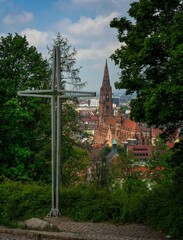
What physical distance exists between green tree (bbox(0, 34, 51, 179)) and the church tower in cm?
11362

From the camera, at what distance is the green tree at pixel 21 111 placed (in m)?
22.3

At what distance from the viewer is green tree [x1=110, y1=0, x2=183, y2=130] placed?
10172 mm

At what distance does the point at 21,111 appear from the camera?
2239 cm

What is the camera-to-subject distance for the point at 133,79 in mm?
11844

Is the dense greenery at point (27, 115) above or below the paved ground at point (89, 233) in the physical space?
above

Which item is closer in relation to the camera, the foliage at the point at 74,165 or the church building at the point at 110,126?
the foliage at the point at 74,165

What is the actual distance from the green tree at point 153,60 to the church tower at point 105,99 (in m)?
126

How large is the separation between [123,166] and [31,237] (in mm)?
27863

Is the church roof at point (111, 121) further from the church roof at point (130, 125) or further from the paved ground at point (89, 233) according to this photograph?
the paved ground at point (89, 233)

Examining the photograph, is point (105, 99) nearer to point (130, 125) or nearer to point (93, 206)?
point (130, 125)

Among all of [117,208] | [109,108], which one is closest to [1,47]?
[117,208]

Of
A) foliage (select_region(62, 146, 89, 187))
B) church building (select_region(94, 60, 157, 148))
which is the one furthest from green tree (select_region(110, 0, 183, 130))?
church building (select_region(94, 60, 157, 148))

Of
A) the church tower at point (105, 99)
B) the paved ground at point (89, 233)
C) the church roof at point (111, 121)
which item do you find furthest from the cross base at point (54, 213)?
the church roof at point (111, 121)

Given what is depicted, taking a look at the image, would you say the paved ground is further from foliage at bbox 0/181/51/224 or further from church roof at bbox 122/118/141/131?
church roof at bbox 122/118/141/131
